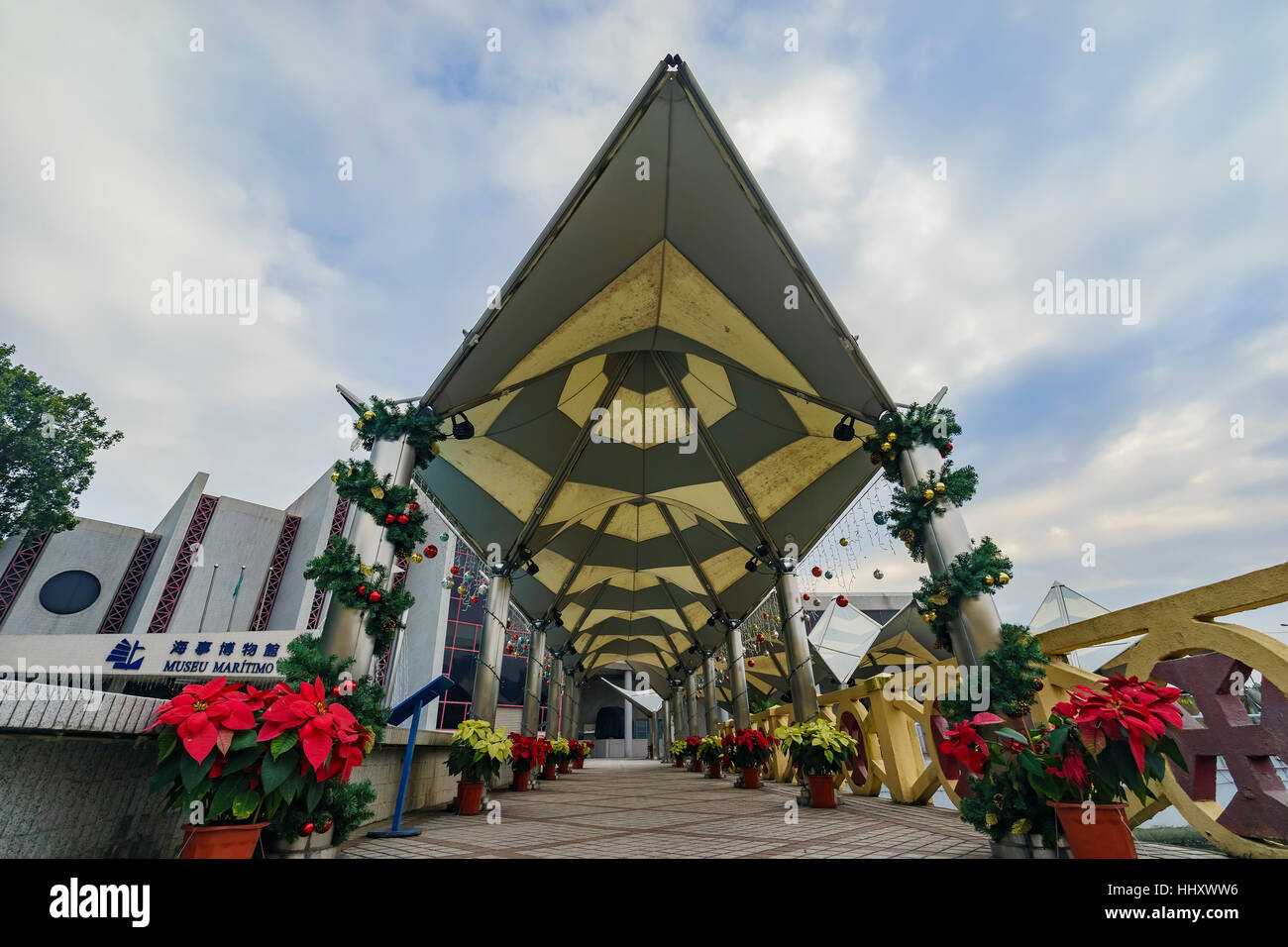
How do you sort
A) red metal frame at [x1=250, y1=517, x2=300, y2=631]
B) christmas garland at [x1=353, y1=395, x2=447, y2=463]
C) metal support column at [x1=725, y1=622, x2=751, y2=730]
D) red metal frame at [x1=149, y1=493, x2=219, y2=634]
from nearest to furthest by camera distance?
1. christmas garland at [x1=353, y1=395, x2=447, y2=463]
2. metal support column at [x1=725, y1=622, x2=751, y2=730]
3. red metal frame at [x1=149, y1=493, x2=219, y2=634]
4. red metal frame at [x1=250, y1=517, x2=300, y2=631]

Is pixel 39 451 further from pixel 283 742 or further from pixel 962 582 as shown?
pixel 962 582

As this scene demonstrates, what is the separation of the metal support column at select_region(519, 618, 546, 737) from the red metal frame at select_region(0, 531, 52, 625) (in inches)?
984

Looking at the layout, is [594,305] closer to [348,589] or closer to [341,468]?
[341,468]

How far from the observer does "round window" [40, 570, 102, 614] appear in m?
24.3

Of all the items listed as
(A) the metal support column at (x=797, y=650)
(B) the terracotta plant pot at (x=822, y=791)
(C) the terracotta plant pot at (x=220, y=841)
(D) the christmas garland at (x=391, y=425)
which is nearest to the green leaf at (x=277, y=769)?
(C) the terracotta plant pot at (x=220, y=841)

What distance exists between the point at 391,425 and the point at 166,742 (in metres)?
5.33

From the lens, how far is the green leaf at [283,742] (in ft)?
9.14

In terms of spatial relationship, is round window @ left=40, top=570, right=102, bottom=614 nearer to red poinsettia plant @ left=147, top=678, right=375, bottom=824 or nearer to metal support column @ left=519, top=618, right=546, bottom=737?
metal support column @ left=519, top=618, right=546, bottom=737

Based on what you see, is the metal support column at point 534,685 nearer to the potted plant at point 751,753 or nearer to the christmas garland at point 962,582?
the potted plant at point 751,753

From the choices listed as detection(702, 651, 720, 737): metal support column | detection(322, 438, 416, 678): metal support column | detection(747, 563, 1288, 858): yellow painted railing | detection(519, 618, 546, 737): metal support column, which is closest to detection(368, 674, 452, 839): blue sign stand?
detection(322, 438, 416, 678): metal support column

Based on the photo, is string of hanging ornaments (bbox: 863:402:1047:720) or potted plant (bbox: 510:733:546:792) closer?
string of hanging ornaments (bbox: 863:402:1047:720)

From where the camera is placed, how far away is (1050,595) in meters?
24.9

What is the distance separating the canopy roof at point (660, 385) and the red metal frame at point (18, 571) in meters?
24.7
